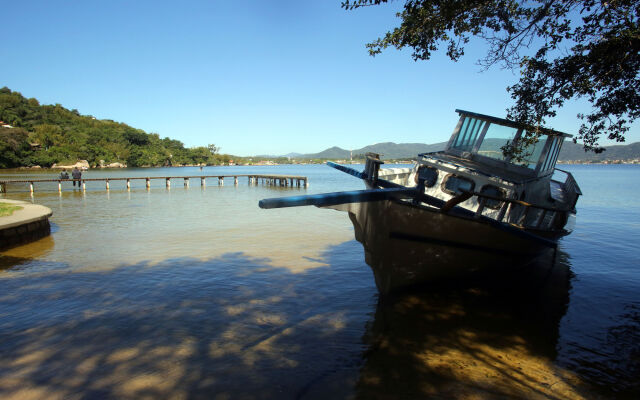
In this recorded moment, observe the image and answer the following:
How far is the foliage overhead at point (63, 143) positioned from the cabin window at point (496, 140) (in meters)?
98.9

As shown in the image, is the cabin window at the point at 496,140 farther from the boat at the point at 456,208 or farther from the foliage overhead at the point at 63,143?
the foliage overhead at the point at 63,143

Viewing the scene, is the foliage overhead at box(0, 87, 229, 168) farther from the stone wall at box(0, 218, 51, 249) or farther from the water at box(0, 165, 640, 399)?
the water at box(0, 165, 640, 399)

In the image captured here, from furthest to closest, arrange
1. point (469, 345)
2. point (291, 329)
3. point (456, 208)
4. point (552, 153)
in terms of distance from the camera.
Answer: point (552, 153) → point (456, 208) → point (291, 329) → point (469, 345)

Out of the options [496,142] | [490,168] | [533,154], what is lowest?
[490,168]

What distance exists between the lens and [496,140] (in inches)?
354

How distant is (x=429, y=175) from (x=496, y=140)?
1.92 metres

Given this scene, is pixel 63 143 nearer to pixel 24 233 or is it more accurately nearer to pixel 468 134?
pixel 24 233

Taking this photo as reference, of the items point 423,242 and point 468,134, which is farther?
point 468,134

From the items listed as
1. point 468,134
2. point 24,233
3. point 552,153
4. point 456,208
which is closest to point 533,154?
point 552,153

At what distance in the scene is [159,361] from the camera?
4.75 m

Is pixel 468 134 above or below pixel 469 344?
above

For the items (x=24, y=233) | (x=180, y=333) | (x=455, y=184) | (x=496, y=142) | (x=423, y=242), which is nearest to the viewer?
(x=180, y=333)

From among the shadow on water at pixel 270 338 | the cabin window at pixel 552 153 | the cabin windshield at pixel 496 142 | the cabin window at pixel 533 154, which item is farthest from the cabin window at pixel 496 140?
the shadow on water at pixel 270 338

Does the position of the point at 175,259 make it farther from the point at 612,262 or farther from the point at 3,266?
the point at 612,262
